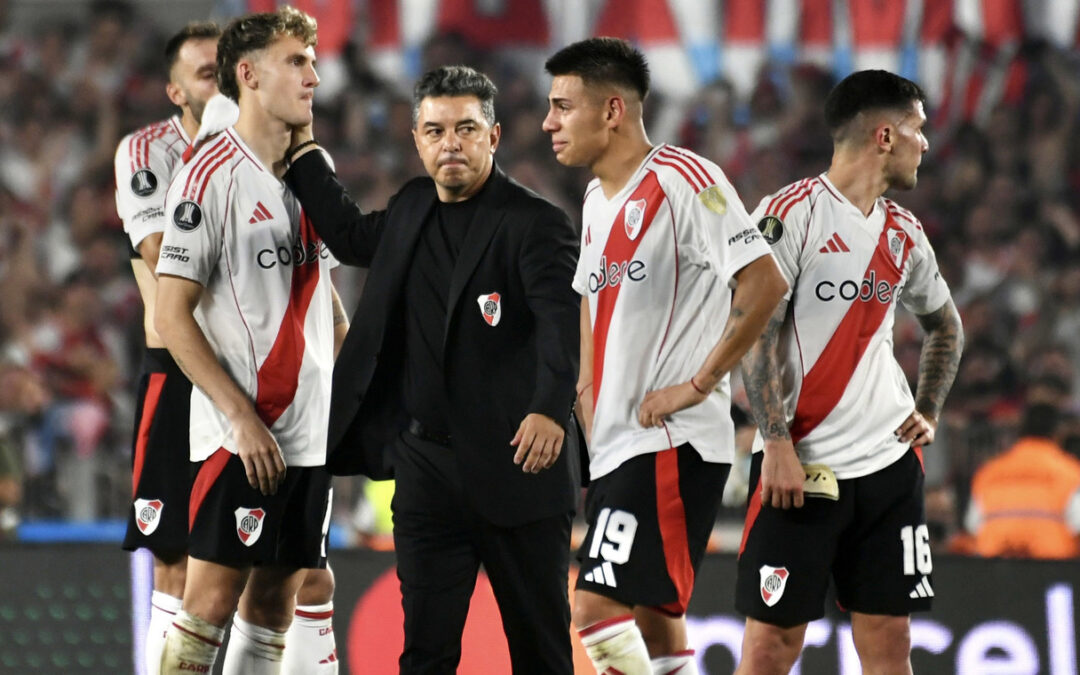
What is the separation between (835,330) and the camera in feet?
14.7

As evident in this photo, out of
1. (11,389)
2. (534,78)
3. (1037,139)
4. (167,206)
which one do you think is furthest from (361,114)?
(167,206)

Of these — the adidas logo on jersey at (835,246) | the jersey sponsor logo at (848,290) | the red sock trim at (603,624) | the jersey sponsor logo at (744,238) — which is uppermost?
the adidas logo on jersey at (835,246)

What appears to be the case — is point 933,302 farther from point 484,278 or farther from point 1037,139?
point 1037,139

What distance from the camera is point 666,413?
12.9ft

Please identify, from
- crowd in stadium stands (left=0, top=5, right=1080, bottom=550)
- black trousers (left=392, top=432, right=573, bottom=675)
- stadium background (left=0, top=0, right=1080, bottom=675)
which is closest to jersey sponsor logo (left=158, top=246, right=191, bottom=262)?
black trousers (left=392, top=432, right=573, bottom=675)

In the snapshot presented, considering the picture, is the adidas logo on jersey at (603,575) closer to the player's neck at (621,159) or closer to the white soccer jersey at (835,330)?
the white soccer jersey at (835,330)

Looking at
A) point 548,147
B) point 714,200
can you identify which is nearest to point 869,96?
point 714,200

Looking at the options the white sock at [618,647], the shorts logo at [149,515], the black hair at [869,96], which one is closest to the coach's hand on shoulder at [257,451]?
the shorts logo at [149,515]

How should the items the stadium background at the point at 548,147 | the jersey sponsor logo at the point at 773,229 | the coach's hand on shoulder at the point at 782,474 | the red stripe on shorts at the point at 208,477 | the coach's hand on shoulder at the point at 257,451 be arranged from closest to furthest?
the coach's hand on shoulder at the point at 257,451, the red stripe on shorts at the point at 208,477, the coach's hand on shoulder at the point at 782,474, the jersey sponsor logo at the point at 773,229, the stadium background at the point at 548,147

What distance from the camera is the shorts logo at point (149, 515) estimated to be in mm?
4805

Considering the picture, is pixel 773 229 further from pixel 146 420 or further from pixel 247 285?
pixel 146 420

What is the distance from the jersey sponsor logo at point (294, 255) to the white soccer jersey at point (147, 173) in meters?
0.72

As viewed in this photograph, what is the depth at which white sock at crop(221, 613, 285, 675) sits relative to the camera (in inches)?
173

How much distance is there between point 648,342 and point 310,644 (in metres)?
1.55
